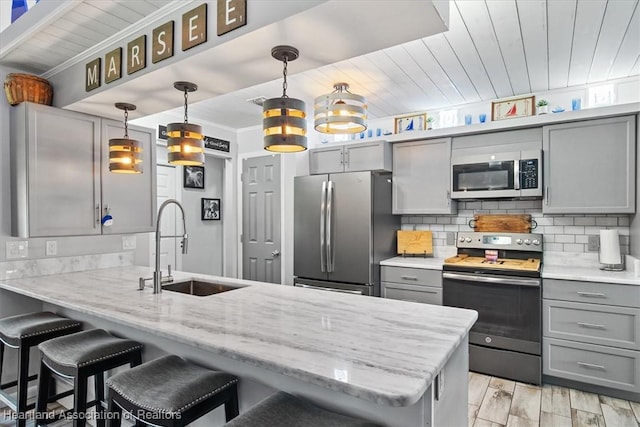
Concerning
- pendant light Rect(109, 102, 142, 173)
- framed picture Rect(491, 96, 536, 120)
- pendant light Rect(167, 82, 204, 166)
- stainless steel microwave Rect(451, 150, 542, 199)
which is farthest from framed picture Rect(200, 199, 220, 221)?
framed picture Rect(491, 96, 536, 120)

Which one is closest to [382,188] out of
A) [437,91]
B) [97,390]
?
[437,91]

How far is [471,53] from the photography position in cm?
263

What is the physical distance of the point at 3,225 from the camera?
259 cm

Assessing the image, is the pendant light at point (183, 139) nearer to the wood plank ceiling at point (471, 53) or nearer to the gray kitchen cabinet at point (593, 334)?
the wood plank ceiling at point (471, 53)

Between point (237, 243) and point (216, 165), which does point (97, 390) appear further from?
point (216, 165)

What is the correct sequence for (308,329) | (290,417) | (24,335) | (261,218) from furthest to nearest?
(261,218), (24,335), (308,329), (290,417)

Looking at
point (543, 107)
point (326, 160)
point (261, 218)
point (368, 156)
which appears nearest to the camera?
point (543, 107)

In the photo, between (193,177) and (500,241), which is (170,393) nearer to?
(500,241)

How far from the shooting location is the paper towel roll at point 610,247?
9.60ft

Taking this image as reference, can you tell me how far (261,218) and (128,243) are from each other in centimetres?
168

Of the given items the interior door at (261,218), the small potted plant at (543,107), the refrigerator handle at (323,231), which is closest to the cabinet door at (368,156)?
the refrigerator handle at (323,231)

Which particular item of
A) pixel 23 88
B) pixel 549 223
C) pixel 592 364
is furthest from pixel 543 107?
pixel 23 88

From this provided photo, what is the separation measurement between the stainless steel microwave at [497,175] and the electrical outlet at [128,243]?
3.01 meters

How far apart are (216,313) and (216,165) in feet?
11.4
